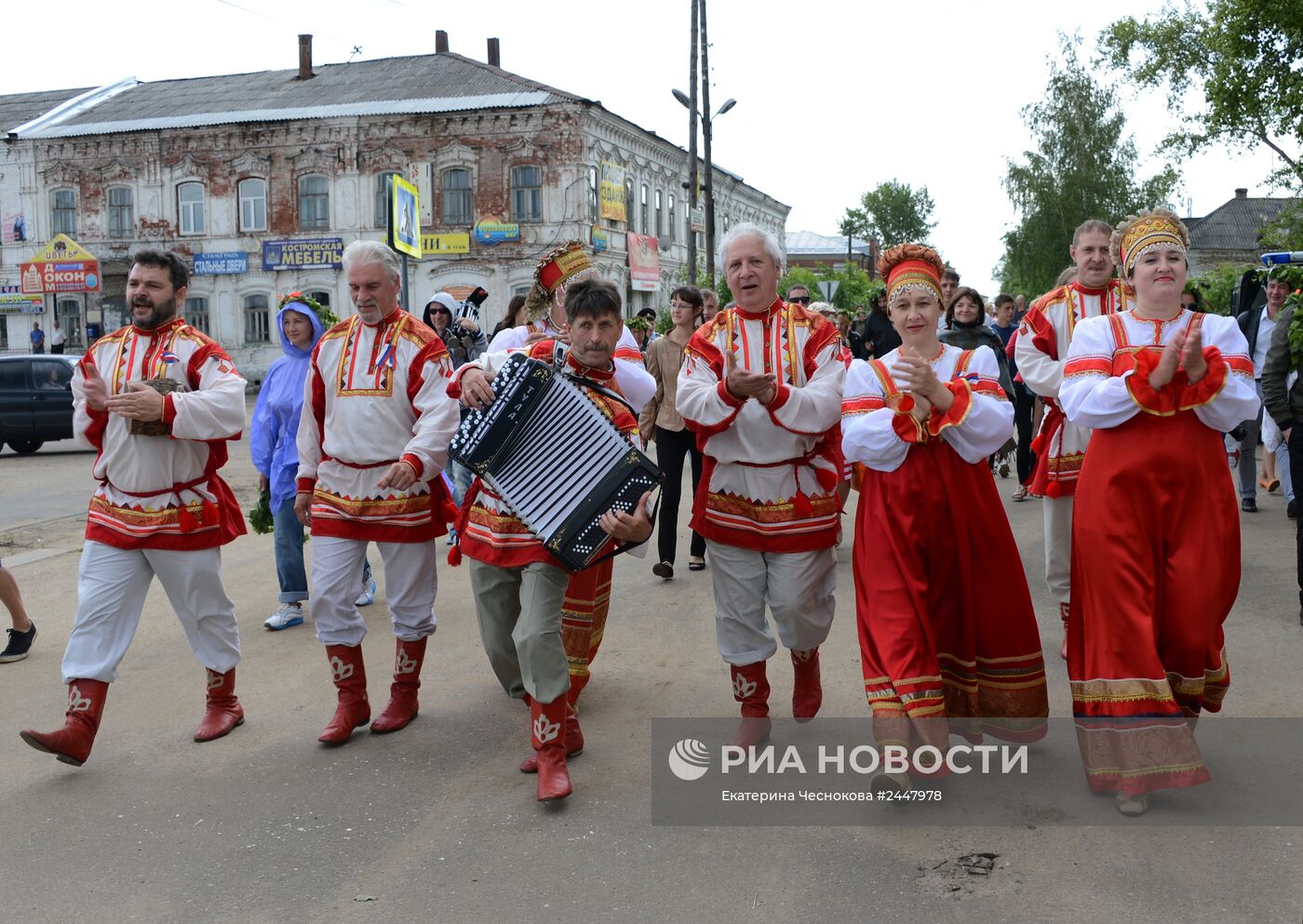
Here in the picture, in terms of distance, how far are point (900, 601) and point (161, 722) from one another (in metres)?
3.30

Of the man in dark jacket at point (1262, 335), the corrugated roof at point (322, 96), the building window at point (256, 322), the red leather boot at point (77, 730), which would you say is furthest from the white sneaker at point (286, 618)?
the building window at point (256, 322)

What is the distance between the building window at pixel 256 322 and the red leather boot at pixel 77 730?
33.4 metres

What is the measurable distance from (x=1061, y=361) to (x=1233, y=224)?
58.0 m

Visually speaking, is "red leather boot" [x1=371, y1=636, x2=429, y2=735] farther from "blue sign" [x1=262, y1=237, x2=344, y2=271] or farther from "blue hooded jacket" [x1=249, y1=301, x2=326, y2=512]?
"blue sign" [x1=262, y1=237, x2=344, y2=271]

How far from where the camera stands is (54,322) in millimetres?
37156

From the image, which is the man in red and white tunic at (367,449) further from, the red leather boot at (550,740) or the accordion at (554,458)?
the red leather boot at (550,740)

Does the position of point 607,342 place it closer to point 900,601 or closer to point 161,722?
point 900,601

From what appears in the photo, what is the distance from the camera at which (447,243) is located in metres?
34.8

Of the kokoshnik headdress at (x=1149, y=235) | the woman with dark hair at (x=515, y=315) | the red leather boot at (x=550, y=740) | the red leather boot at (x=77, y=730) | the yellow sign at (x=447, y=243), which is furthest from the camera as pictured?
the yellow sign at (x=447, y=243)

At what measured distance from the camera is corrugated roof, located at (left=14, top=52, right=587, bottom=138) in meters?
34.5

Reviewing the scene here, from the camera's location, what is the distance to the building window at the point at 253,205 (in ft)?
118

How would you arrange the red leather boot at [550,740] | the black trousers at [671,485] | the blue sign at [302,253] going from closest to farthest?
the red leather boot at [550,740]
the black trousers at [671,485]
the blue sign at [302,253]

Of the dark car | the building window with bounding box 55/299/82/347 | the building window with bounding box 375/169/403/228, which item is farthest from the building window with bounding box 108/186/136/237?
the dark car

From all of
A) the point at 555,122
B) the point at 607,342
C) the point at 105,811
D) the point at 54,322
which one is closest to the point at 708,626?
the point at 607,342
